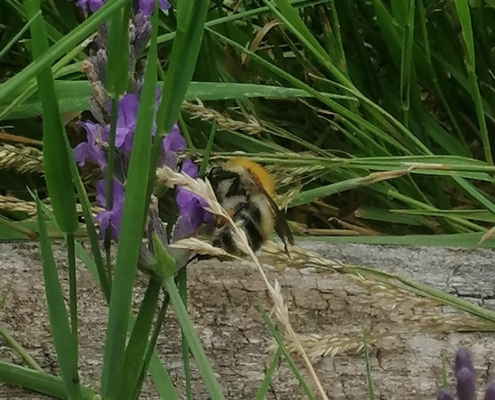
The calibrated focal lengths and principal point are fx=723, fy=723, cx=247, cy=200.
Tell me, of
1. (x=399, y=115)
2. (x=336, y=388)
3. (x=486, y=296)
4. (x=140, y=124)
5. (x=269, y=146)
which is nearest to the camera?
(x=140, y=124)

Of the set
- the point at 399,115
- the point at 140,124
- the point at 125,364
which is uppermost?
the point at 399,115

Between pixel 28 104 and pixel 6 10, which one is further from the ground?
pixel 6 10

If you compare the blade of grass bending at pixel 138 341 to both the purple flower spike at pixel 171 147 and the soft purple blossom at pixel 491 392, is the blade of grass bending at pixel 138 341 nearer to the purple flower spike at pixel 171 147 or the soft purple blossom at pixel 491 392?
the purple flower spike at pixel 171 147

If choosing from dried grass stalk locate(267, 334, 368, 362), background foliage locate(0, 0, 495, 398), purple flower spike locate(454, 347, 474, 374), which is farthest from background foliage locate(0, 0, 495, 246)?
purple flower spike locate(454, 347, 474, 374)

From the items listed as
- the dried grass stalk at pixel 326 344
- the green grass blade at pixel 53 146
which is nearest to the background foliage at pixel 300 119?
the green grass blade at pixel 53 146

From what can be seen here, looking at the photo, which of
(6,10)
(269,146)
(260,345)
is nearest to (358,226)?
(269,146)

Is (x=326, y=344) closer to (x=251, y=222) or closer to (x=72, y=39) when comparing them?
(x=251, y=222)

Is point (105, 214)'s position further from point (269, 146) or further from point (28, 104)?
point (269, 146)
